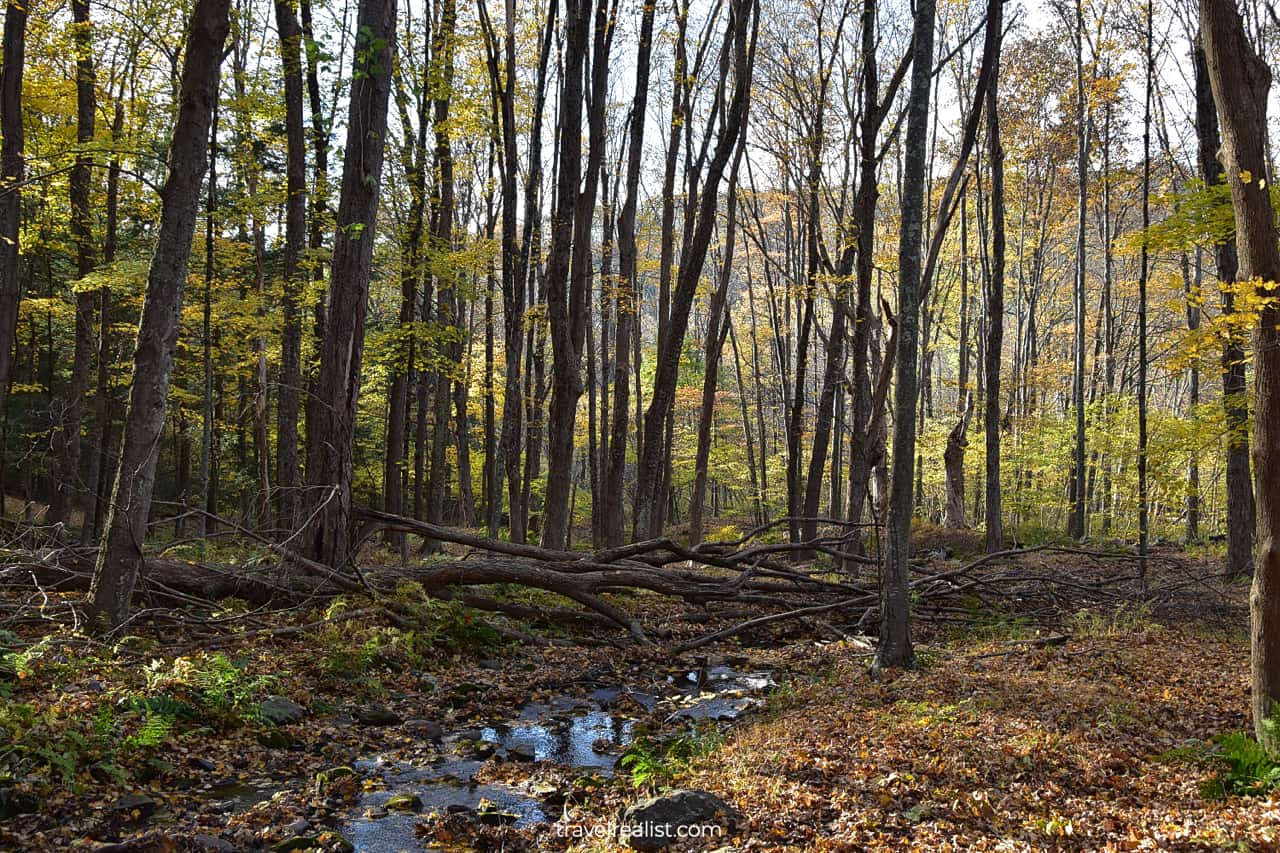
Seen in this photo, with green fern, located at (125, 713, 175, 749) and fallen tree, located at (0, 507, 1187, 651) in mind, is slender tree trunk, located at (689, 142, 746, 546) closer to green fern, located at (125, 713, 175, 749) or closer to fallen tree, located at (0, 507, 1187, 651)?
fallen tree, located at (0, 507, 1187, 651)

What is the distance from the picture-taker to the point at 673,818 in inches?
166

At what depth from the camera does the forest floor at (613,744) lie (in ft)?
13.6

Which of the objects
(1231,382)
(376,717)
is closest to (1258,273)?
(376,717)

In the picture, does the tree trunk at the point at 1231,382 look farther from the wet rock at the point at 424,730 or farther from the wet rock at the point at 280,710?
the wet rock at the point at 280,710

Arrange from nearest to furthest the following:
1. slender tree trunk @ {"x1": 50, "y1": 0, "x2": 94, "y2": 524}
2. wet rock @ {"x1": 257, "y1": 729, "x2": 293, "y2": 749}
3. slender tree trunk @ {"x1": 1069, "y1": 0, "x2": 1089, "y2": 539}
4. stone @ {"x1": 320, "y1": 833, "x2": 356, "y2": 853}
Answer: stone @ {"x1": 320, "y1": 833, "x2": 356, "y2": 853} → wet rock @ {"x1": 257, "y1": 729, "x2": 293, "y2": 749} → slender tree trunk @ {"x1": 50, "y1": 0, "x2": 94, "y2": 524} → slender tree trunk @ {"x1": 1069, "y1": 0, "x2": 1089, "y2": 539}

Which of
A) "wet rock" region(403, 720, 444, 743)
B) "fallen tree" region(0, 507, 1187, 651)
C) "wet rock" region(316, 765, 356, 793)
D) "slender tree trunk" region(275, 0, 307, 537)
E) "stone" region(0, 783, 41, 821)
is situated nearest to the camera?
"stone" region(0, 783, 41, 821)

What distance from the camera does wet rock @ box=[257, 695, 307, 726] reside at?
19.6 ft

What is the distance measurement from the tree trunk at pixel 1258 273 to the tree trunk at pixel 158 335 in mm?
7719

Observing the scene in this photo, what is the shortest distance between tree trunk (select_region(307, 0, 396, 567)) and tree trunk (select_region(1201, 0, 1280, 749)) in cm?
796

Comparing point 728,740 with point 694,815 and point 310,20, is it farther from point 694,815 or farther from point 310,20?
point 310,20

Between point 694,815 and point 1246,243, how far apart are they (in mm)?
5297

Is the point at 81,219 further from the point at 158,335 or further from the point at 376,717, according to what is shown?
the point at 376,717

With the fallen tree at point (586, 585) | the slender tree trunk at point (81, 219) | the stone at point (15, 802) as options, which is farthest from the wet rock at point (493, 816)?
the slender tree trunk at point (81, 219)

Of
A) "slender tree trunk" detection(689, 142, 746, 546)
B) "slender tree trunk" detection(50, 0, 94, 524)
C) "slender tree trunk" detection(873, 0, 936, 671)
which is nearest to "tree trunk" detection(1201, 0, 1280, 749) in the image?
"slender tree trunk" detection(873, 0, 936, 671)
